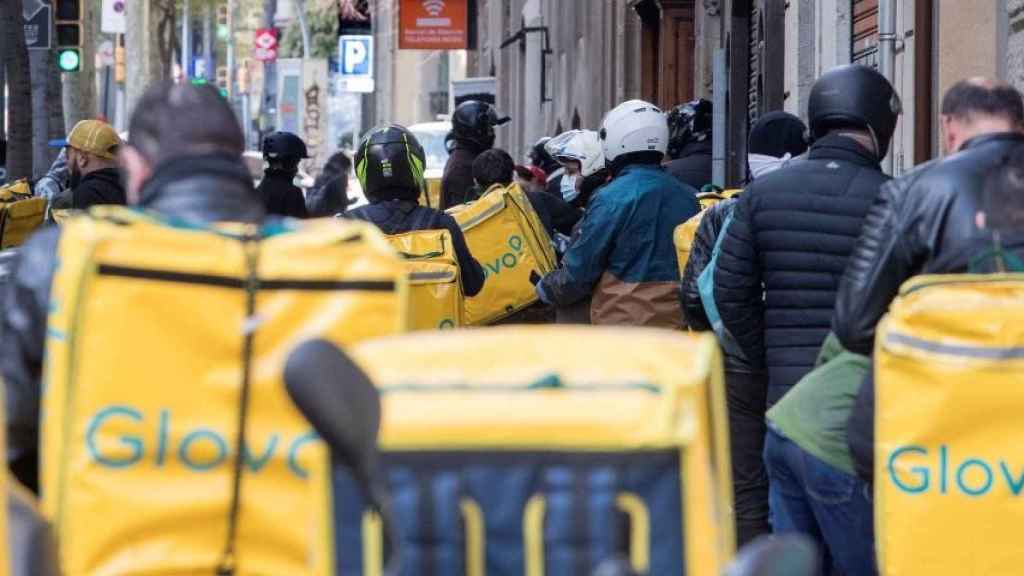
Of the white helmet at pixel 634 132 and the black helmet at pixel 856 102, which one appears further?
the white helmet at pixel 634 132

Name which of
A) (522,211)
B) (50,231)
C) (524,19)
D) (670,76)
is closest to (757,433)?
(522,211)

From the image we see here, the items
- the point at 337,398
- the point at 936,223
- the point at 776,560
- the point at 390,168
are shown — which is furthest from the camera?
the point at 390,168

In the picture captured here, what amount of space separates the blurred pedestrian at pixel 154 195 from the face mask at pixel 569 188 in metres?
8.76

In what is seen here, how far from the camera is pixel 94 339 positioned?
12.8 ft

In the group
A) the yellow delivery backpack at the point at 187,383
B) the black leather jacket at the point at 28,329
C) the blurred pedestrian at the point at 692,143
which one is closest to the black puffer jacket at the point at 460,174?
the blurred pedestrian at the point at 692,143

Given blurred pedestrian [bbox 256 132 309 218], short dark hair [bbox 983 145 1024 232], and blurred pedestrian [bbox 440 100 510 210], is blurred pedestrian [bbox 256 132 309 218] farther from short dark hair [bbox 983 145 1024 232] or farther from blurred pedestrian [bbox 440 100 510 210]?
short dark hair [bbox 983 145 1024 232]

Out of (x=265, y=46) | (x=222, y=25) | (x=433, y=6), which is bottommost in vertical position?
(x=265, y=46)

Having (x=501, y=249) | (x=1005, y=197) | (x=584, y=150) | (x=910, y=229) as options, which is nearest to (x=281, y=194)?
(x=584, y=150)

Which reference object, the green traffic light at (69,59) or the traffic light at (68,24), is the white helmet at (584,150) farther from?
the green traffic light at (69,59)

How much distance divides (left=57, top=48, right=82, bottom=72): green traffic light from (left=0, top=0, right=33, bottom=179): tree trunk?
5843 millimetres

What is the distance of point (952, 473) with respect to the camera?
520 cm

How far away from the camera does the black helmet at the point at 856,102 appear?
6.81 metres

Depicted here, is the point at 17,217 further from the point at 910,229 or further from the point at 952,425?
the point at 952,425

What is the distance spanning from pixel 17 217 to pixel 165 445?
8.81 metres
